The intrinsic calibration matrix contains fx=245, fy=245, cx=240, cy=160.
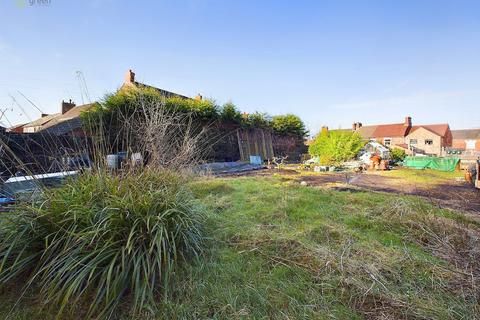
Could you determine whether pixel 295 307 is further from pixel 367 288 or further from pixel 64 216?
pixel 64 216

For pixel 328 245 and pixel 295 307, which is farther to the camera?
pixel 328 245

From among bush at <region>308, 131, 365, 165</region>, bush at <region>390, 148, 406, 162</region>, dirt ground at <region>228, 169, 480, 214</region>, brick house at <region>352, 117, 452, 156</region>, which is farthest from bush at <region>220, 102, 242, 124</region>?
brick house at <region>352, 117, 452, 156</region>

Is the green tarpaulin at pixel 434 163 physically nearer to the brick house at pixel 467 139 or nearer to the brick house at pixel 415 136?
the brick house at pixel 415 136

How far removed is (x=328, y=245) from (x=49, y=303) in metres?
2.13

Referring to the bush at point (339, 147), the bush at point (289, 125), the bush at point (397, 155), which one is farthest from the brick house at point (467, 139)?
the bush at point (339, 147)

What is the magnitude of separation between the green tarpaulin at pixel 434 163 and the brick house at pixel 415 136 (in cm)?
1465

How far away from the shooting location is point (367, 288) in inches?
62.5

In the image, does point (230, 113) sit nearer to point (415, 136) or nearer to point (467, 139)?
point (415, 136)

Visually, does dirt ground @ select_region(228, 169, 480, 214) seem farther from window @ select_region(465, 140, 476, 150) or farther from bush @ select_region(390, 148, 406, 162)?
window @ select_region(465, 140, 476, 150)

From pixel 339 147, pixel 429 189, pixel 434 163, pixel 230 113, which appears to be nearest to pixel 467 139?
pixel 434 163

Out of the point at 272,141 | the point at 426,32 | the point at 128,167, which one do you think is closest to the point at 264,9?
the point at 426,32

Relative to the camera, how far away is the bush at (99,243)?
1516 mm

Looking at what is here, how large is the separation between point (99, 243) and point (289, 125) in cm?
1803

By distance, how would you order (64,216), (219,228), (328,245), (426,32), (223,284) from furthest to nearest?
1. (426,32)
2. (219,228)
3. (328,245)
4. (64,216)
5. (223,284)
